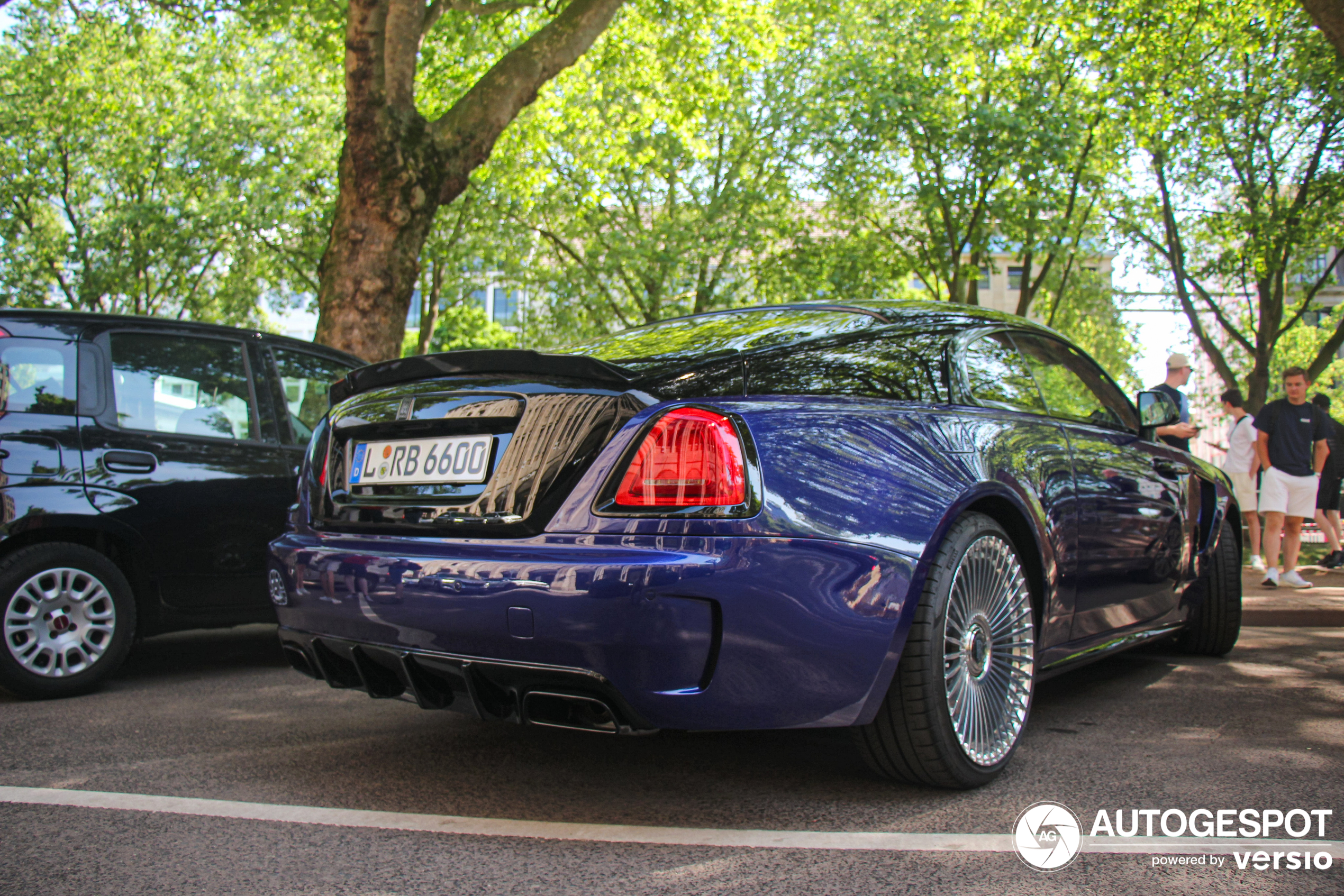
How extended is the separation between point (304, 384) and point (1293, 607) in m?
6.11

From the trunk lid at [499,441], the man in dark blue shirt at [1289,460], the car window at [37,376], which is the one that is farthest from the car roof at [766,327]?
the man in dark blue shirt at [1289,460]

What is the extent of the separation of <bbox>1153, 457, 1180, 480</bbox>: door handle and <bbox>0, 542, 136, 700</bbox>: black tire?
433 centimetres

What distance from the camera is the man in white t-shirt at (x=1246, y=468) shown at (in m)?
10.3

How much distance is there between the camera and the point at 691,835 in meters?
2.63

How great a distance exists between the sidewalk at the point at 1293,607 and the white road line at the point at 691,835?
4.62 meters

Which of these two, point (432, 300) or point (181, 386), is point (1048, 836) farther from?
point (432, 300)

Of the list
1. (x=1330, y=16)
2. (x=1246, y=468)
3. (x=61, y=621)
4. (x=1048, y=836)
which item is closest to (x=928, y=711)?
(x=1048, y=836)

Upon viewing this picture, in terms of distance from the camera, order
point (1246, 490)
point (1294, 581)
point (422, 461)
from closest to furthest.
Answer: point (422, 461)
point (1294, 581)
point (1246, 490)

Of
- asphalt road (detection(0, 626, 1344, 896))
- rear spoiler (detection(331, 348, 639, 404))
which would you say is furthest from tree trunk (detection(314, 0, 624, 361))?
rear spoiler (detection(331, 348, 639, 404))

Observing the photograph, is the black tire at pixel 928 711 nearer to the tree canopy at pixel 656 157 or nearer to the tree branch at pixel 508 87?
the tree canopy at pixel 656 157

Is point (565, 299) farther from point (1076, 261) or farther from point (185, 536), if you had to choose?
point (185, 536)

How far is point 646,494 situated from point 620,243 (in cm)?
2283

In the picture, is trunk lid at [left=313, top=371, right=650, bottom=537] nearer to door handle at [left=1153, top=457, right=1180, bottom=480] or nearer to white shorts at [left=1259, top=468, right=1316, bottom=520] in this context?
door handle at [left=1153, top=457, right=1180, bottom=480]

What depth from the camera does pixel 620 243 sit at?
24797mm
